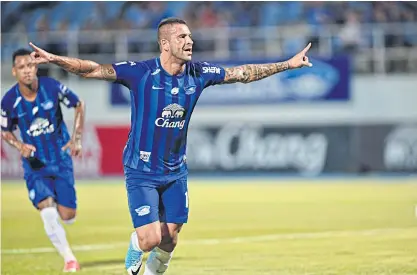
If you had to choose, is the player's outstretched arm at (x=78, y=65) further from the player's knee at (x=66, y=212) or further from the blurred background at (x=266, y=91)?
the blurred background at (x=266, y=91)

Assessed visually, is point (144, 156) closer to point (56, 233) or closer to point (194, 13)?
point (56, 233)

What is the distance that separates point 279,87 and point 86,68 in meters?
17.8

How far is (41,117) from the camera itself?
11.1 metres

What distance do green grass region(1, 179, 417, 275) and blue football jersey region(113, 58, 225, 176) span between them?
2.08 meters

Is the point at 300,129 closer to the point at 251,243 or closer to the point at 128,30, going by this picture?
the point at 128,30

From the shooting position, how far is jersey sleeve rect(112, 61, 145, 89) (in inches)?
327

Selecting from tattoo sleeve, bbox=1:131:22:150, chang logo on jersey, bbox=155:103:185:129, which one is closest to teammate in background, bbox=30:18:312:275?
chang logo on jersey, bbox=155:103:185:129

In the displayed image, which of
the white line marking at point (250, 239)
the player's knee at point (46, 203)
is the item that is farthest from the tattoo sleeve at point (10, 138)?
the white line marking at point (250, 239)

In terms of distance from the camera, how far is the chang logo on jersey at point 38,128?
11.1 metres

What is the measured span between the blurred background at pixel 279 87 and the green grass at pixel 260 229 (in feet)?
5.17

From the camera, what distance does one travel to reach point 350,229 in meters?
14.4

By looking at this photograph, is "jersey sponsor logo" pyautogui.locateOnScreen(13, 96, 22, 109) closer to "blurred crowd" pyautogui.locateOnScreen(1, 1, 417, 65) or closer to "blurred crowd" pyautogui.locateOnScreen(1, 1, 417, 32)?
"blurred crowd" pyautogui.locateOnScreen(1, 1, 417, 65)

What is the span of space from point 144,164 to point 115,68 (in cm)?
87

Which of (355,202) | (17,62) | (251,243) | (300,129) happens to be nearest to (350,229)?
(251,243)
